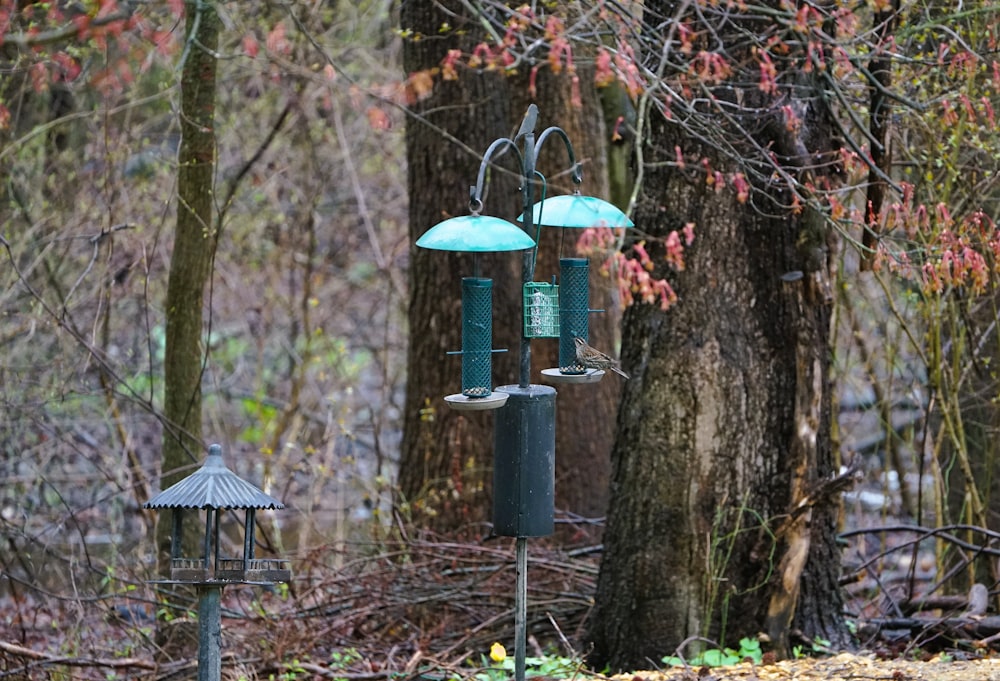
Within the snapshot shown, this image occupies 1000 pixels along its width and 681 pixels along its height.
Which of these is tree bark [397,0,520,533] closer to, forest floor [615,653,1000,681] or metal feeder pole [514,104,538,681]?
forest floor [615,653,1000,681]

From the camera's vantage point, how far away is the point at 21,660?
5.88 metres

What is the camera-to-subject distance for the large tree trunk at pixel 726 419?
18.7ft

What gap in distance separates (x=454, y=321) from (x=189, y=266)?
2089mm

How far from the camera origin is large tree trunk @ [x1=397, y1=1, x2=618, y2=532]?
8.30m

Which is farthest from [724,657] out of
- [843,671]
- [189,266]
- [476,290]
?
[189,266]

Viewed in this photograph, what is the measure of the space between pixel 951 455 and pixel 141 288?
6.58 meters

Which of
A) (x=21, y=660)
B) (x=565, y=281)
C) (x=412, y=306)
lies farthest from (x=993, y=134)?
(x=21, y=660)

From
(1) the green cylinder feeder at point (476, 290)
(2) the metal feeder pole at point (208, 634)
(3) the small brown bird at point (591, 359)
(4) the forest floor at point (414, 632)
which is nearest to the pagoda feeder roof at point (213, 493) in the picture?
(2) the metal feeder pole at point (208, 634)

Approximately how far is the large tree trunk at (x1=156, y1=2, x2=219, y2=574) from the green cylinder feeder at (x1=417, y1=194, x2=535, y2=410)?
9.92ft

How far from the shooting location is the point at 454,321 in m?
8.37

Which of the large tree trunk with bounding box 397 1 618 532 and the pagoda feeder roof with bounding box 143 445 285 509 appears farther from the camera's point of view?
the large tree trunk with bounding box 397 1 618 532

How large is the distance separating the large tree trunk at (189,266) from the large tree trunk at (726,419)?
2.92 meters

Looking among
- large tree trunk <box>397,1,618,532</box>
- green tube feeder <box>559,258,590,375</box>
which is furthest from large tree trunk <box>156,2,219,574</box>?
green tube feeder <box>559,258,590,375</box>

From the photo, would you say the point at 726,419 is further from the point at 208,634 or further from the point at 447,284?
the point at 447,284
